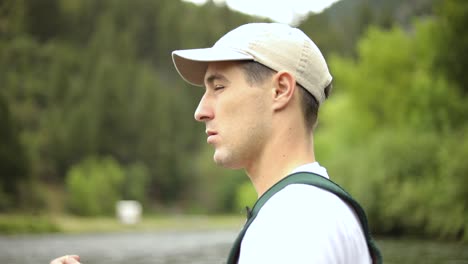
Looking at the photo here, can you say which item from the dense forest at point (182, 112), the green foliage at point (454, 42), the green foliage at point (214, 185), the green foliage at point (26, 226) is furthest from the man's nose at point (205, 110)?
the green foliage at point (214, 185)

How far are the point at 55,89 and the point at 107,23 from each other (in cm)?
2924

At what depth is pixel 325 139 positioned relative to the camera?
43531 millimetres

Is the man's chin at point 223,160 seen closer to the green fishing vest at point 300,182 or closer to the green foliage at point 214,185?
the green fishing vest at point 300,182

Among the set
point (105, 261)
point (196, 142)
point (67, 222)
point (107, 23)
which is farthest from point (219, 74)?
point (107, 23)

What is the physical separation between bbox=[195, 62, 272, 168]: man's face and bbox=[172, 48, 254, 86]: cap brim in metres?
0.05

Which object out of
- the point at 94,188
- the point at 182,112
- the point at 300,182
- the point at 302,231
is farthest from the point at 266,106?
the point at 182,112

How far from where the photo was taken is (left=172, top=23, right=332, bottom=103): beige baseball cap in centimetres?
176

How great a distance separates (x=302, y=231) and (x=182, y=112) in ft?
357

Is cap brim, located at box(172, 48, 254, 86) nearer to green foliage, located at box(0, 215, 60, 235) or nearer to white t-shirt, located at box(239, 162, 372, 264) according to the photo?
white t-shirt, located at box(239, 162, 372, 264)

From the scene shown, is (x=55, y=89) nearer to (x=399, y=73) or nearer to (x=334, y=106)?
(x=334, y=106)

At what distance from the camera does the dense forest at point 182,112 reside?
25875 mm

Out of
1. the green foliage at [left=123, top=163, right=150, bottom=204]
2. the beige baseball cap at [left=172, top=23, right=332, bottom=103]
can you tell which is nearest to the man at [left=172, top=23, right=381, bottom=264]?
the beige baseball cap at [left=172, top=23, right=332, bottom=103]

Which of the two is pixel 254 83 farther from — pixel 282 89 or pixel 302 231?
pixel 302 231

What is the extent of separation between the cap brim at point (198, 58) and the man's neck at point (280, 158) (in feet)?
0.70
